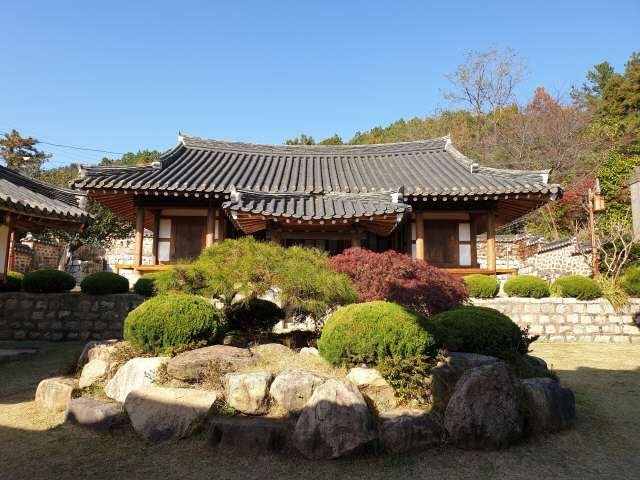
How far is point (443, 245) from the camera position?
12703 millimetres

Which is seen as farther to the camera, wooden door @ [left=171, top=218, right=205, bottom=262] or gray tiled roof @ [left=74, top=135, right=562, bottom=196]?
wooden door @ [left=171, top=218, right=205, bottom=262]

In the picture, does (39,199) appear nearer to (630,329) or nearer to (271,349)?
(271,349)

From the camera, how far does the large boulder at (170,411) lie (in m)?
4.08

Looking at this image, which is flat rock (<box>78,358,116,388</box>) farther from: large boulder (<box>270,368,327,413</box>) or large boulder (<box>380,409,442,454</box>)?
large boulder (<box>380,409,442,454</box>)

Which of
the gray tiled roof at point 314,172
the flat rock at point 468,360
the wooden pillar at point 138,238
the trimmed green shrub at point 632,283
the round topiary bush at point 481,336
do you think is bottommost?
the flat rock at point 468,360

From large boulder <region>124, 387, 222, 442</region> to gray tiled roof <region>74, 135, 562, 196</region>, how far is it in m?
6.61

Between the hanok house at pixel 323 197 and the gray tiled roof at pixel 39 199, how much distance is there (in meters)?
0.73

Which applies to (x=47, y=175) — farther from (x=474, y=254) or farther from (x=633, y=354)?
(x=633, y=354)

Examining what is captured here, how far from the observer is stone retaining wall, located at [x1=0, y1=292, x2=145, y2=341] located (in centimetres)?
964

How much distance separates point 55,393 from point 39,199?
4775mm

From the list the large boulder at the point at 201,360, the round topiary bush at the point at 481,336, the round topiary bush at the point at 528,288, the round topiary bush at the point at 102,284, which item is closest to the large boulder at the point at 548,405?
the round topiary bush at the point at 481,336

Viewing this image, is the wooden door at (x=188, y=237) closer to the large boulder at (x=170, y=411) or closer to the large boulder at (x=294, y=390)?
the large boulder at (x=170, y=411)

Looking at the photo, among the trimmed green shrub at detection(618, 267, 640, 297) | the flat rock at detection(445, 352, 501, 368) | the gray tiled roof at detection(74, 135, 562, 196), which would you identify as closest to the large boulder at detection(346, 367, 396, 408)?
the flat rock at detection(445, 352, 501, 368)

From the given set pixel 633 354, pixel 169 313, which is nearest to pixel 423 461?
pixel 169 313
